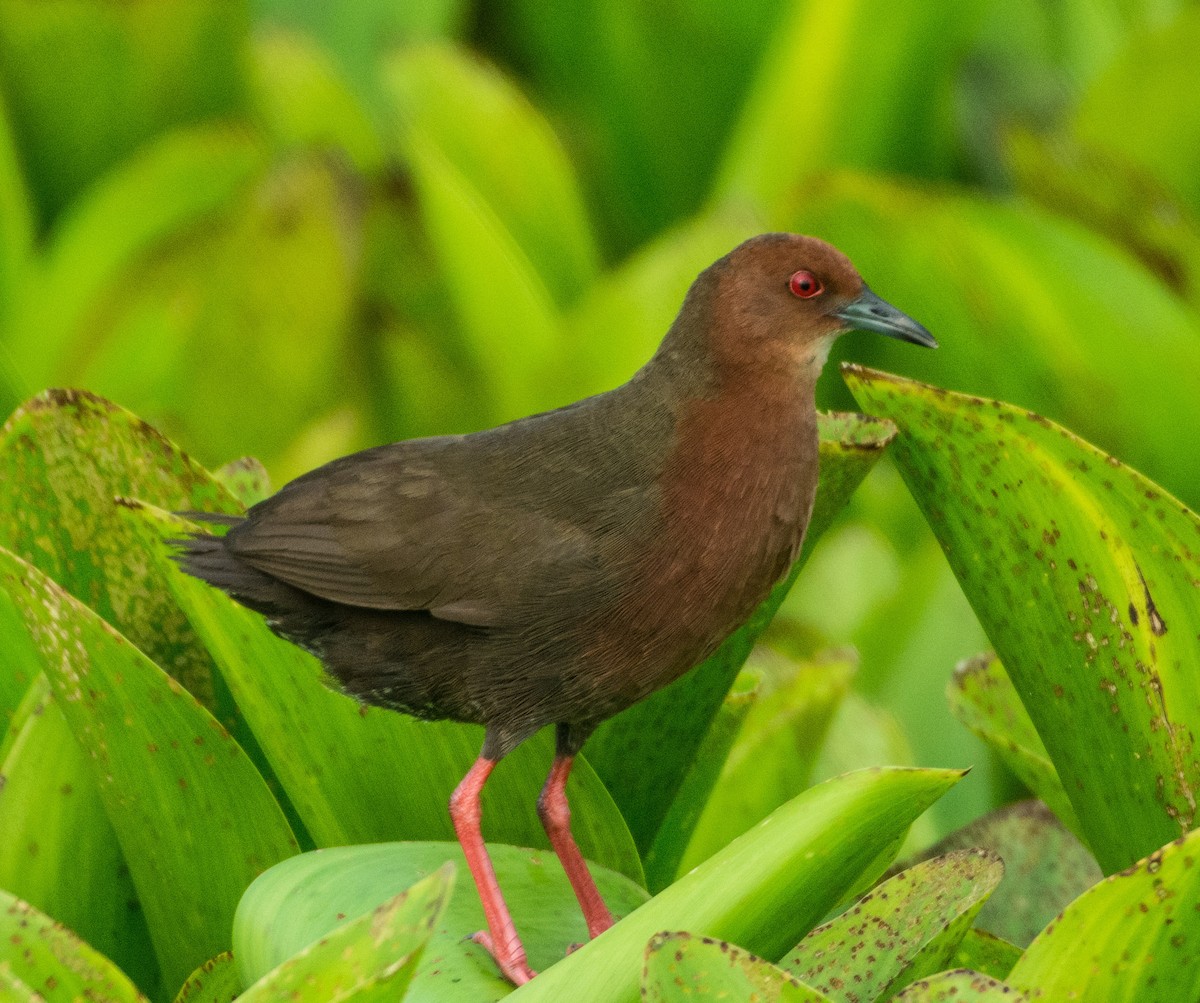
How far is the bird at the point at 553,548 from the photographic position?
1.44 m

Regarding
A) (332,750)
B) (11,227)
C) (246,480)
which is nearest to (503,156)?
(11,227)

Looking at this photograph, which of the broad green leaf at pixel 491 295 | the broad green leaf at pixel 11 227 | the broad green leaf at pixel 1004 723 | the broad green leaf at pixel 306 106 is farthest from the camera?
the broad green leaf at pixel 306 106

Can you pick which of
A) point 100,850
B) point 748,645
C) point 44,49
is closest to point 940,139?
point 44,49

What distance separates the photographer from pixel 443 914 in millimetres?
1237

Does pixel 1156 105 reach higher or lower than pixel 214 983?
higher

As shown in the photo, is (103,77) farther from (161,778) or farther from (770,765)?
(161,778)

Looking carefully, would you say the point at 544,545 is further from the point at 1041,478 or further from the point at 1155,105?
the point at 1155,105

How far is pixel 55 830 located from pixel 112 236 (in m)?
1.61

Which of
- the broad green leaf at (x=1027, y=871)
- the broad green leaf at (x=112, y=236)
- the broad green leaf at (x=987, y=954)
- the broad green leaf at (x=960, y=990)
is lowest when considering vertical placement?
the broad green leaf at (x=1027, y=871)

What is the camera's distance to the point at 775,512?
1.45m

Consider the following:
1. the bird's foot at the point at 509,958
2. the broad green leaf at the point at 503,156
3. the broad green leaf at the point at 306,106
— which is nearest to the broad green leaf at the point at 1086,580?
the bird's foot at the point at 509,958

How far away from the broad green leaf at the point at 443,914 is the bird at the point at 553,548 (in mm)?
37

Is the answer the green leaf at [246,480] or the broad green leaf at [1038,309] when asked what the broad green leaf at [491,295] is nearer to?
the broad green leaf at [1038,309]

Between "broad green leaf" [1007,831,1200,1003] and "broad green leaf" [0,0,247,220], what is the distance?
2410 millimetres
